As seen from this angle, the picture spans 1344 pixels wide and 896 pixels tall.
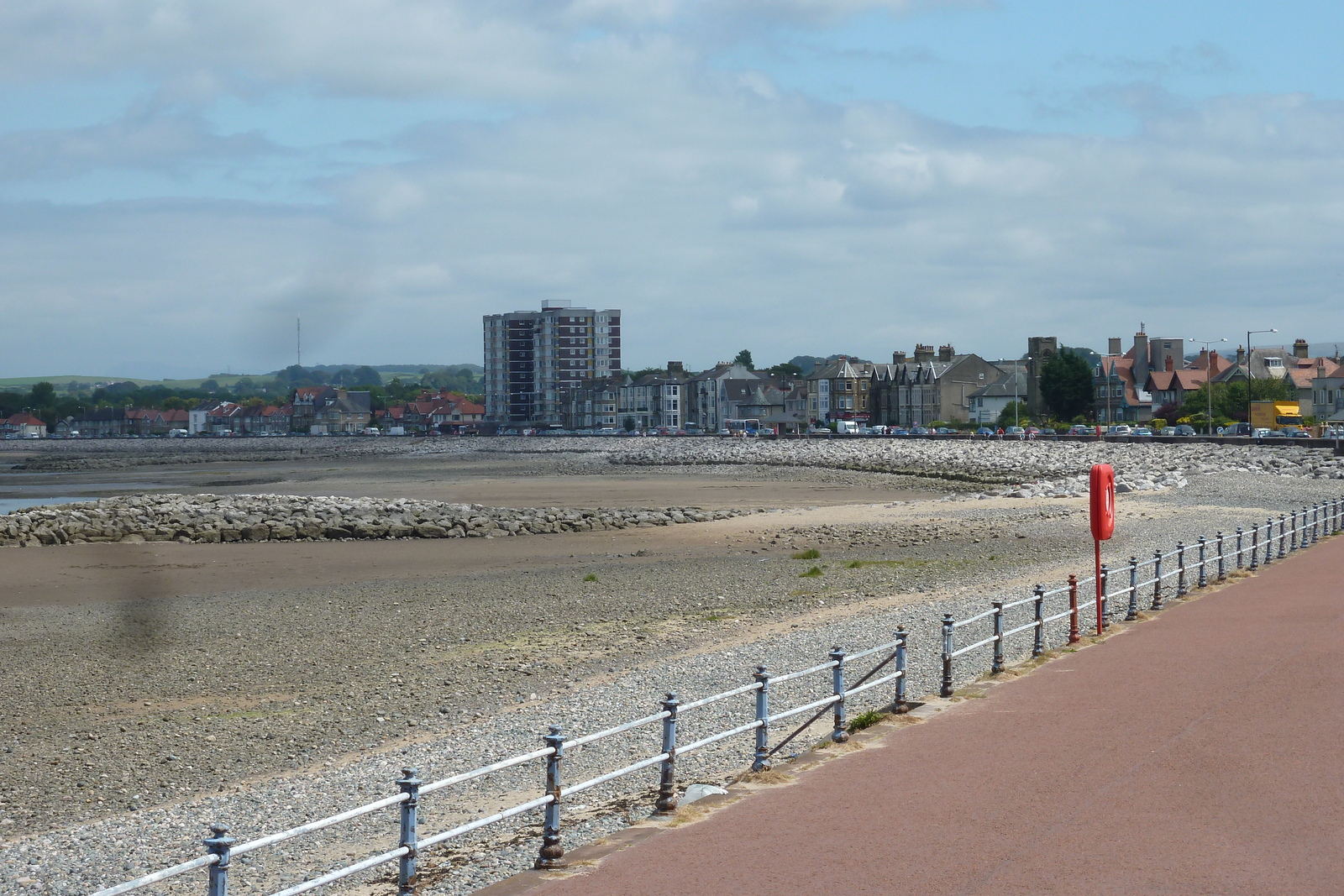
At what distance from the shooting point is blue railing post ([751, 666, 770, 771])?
980 centimetres

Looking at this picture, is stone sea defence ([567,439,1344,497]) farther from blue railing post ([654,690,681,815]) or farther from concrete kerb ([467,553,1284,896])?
blue railing post ([654,690,681,815])

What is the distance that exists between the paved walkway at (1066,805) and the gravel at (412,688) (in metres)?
1.33

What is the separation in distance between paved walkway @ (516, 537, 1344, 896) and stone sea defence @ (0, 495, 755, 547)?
102ft

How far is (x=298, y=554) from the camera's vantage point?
3681 centimetres

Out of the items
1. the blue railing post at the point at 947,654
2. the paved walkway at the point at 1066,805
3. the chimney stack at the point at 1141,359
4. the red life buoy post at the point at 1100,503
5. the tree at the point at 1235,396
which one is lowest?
the paved walkway at the point at 1066,805

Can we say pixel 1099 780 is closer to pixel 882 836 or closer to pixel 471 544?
pixel 882 836

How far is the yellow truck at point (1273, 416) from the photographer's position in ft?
314

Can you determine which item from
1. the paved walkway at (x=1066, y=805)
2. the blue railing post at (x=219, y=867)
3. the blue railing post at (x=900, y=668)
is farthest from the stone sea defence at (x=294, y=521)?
the blue railing post at (x=219, y=867)

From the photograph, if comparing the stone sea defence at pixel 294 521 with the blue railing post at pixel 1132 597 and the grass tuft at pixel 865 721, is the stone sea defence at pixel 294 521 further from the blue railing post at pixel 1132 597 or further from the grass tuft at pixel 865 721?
the grass tuft at pixel 865 721

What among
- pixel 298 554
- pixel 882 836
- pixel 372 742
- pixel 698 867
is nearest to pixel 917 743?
pixel 882 836

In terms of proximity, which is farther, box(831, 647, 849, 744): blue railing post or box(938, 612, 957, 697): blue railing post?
box(938, 612, 957, 697): blue railing post

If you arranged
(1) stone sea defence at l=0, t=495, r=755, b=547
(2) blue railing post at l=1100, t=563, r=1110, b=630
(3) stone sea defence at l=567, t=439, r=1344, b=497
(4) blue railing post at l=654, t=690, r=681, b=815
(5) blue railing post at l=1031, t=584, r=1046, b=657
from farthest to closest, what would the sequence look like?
(3) stone sea defence at l=567, t=439, r=1344, b=497 → (1) stone sea defence at l=0, t=495, r=755, b=547 → (2) blue railing post at l=1100, t=563, r=1110, b=630 → (5) blue railing post at l=1031, t=584, r=1046, b=657 → (4) blue railing post at l=654, t=690, r=681, b=815

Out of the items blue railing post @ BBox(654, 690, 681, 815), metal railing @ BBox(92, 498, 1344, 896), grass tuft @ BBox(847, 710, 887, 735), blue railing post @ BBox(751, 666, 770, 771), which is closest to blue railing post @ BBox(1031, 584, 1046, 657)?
metal railing @ BBox(92, 498, 1344, 896)

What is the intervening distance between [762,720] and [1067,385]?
392 feet
